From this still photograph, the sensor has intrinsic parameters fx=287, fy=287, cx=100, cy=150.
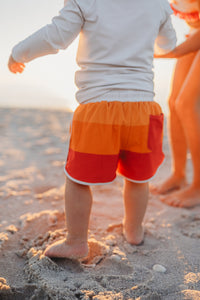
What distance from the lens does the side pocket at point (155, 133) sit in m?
1.30

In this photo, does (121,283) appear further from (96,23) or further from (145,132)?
(96,23)

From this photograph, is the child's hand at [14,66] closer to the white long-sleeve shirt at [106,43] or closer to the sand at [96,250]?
the white long-sleeve shirt at [106,43]

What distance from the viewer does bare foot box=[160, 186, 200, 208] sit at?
6.40 ft

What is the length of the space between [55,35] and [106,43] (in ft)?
0.70

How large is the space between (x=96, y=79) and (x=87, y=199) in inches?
20.5

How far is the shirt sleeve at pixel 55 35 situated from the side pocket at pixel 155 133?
497 millimetres

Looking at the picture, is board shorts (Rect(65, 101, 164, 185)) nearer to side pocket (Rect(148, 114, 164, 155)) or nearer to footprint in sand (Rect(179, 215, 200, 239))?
side pocket (Rect(148, 114, 164, 155))

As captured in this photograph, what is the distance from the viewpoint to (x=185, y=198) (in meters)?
1.99

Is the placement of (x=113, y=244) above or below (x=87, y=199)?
below

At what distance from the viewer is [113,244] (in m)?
1.44

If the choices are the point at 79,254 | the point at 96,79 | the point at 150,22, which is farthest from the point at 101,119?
the point at 79,254

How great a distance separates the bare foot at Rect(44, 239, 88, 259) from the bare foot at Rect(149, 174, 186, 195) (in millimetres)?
1056

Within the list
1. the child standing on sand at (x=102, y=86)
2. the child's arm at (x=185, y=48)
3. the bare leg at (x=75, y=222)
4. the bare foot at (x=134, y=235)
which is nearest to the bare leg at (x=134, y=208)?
the bare foot at (x=134, y=235)

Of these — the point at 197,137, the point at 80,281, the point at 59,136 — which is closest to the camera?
the point at 80,281
